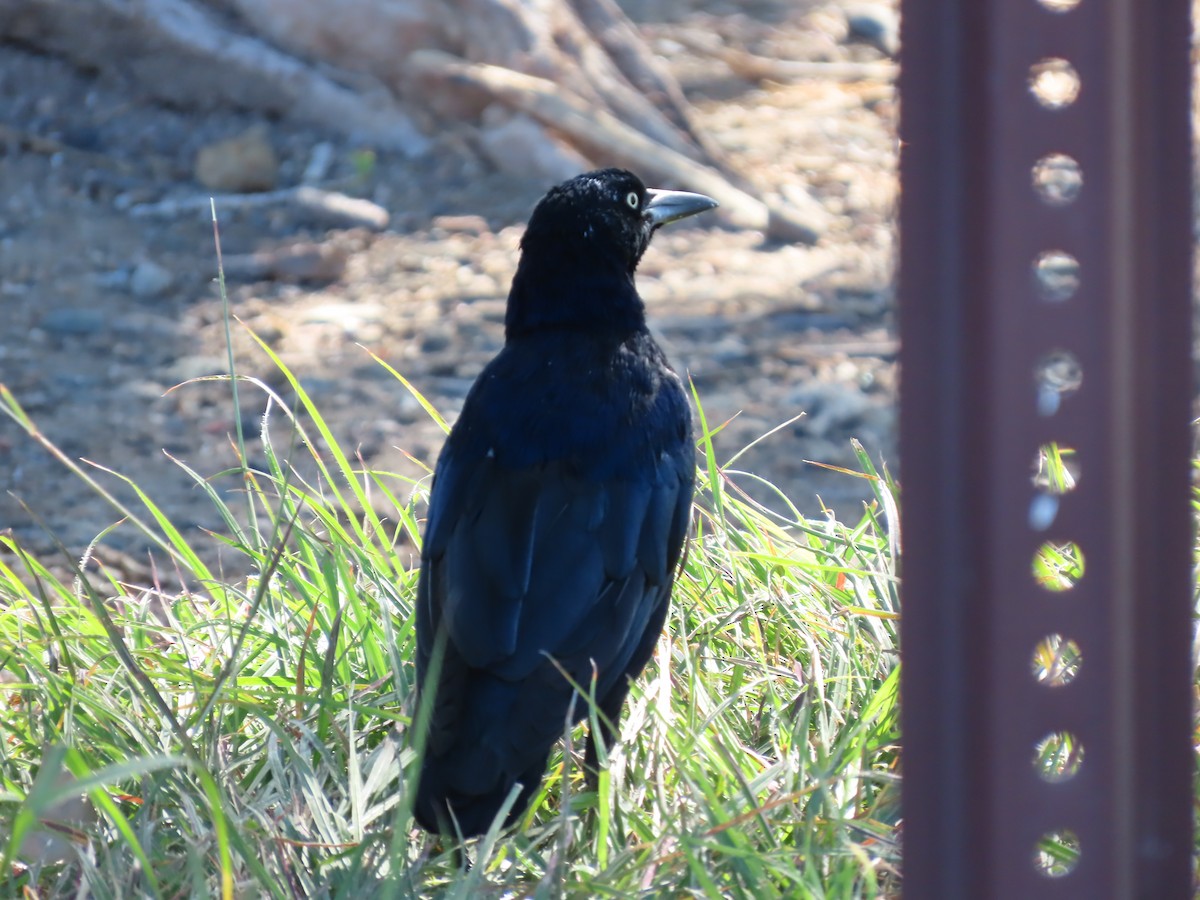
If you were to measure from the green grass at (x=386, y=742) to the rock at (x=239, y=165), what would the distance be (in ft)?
14.0

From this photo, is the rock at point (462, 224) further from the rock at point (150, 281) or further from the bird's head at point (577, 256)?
the bird's head at point (577, 256)

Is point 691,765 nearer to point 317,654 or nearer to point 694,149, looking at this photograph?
point 317,654

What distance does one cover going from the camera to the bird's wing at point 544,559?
2.50 m

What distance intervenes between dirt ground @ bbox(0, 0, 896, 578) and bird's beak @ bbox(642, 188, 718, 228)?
898mm

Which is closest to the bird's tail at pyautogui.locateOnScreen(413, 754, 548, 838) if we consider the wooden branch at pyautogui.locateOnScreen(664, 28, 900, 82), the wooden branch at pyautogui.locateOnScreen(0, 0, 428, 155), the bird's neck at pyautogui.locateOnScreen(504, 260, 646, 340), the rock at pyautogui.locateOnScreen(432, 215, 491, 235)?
the bird's neck at pyautogui.locateOnScreen(504, 260, 646, 340)

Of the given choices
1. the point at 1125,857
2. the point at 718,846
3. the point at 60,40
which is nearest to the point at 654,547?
the point at 718,846

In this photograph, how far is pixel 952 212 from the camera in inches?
42.7

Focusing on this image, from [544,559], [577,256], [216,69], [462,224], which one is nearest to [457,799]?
[544,559]

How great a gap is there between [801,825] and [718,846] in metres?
0.23

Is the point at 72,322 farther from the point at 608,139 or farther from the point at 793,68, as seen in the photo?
the point at 793,68

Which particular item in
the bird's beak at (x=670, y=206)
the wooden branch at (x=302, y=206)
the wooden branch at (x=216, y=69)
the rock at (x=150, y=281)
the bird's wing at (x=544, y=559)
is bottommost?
the bird's wing at (x=544, y=559)

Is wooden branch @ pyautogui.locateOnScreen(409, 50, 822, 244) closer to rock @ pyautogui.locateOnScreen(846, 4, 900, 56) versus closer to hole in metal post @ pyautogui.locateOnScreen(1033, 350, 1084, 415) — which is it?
rock @ pyautogui.locateOnScreen(846, 4, 900, 56)

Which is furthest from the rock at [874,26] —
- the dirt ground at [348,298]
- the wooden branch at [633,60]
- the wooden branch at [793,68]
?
the wooden branch at [633,60]

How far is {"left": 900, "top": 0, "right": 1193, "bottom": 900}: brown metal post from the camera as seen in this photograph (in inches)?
41.4
